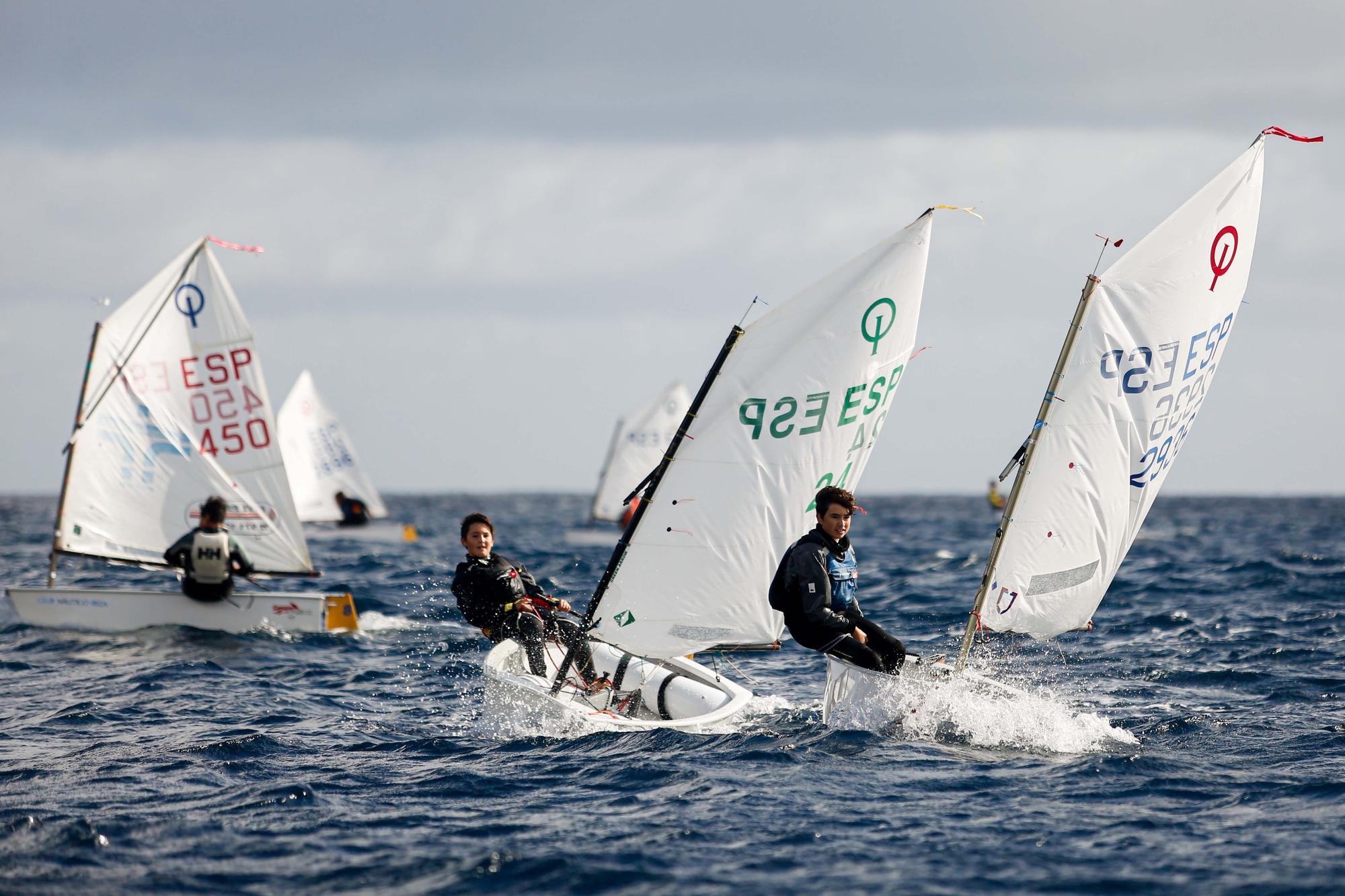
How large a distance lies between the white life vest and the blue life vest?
8239 mm

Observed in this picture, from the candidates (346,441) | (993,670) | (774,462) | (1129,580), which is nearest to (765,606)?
(774,462)

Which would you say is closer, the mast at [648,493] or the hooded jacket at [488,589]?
the mast at [648,493]

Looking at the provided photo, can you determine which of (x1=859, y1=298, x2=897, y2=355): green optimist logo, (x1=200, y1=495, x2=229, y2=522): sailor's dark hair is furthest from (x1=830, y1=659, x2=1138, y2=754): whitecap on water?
(x1=200, y1=495, x2=229, y2=522): sailor's dark hair

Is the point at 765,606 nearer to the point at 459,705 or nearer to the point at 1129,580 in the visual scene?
the point at 459,705

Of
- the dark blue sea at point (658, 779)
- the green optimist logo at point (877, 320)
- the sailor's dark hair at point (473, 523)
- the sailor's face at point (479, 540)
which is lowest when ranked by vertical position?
the dark blue sea at point (658, 779)

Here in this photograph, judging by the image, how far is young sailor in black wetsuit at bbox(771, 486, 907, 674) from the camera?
8234mm

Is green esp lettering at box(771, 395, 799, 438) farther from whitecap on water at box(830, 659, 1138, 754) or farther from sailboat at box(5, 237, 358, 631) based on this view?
sailboat at box(5, 237, 358, 631)

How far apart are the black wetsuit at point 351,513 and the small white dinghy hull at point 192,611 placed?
2048 cm

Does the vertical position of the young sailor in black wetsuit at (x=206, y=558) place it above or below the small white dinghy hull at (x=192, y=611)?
above

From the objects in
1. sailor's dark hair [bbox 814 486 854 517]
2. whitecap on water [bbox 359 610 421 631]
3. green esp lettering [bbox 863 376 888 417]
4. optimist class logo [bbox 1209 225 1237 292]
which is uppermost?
optimist class logo [bbox 1209 225 1237 292]

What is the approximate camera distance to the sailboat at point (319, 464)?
3322 centimetres

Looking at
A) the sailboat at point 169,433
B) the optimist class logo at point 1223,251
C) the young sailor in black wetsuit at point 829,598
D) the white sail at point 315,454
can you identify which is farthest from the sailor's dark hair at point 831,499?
the white sail at point 315,454

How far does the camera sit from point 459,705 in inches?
403

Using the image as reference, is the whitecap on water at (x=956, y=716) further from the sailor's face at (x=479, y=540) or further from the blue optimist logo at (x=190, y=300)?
the blue optimist logo at (x=190, y=300)
